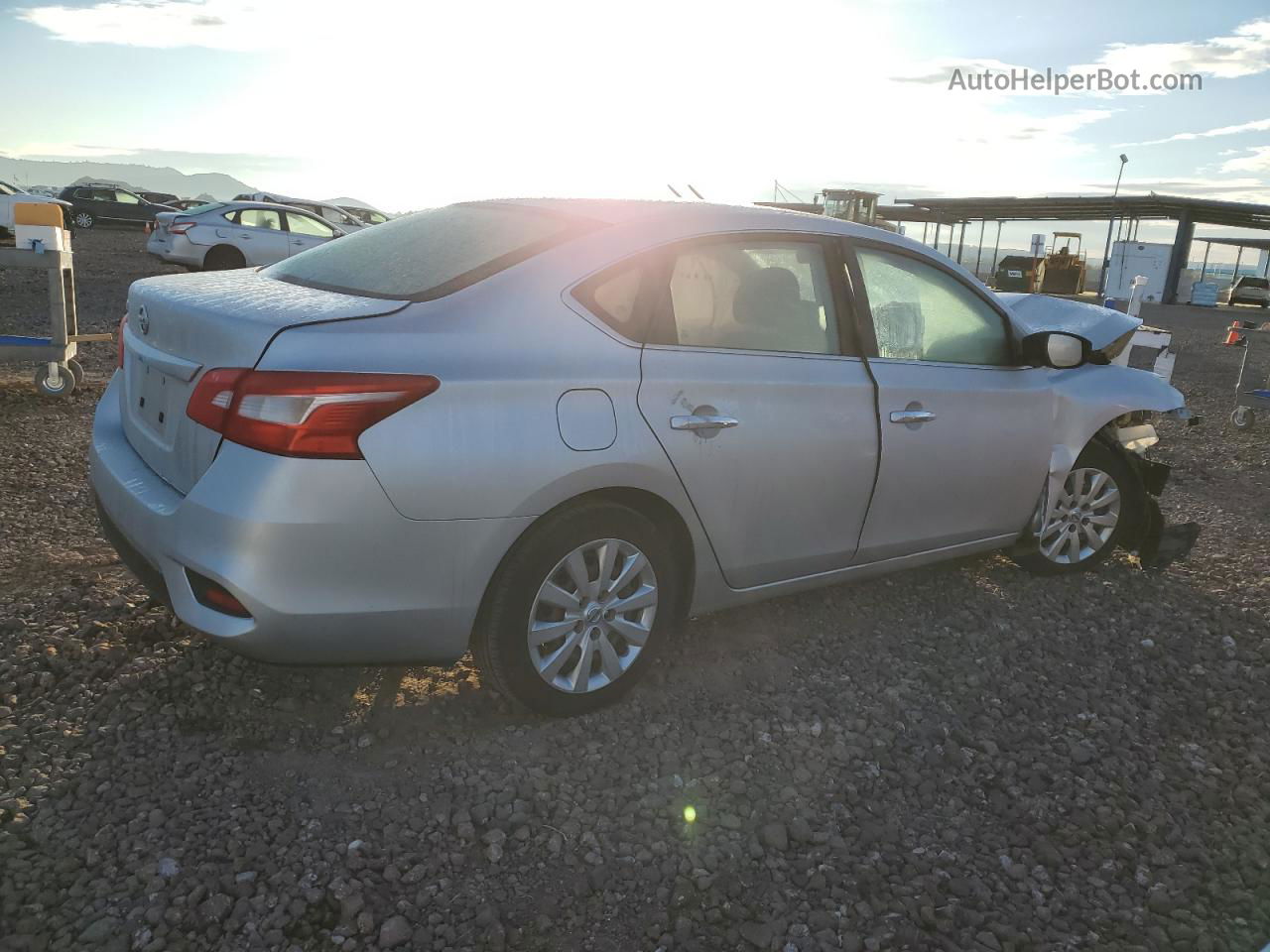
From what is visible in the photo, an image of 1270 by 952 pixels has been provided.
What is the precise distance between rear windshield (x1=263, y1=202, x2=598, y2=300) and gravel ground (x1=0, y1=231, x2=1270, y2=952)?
137 centimetres

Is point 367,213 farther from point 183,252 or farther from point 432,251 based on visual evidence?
point 432,251

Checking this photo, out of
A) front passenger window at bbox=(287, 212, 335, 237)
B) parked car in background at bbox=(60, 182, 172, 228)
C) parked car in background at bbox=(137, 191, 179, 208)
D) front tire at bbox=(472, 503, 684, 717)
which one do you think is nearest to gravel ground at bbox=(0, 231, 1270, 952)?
front tire at bbox=(472, 503, 684, 717)

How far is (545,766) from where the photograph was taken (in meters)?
2.91

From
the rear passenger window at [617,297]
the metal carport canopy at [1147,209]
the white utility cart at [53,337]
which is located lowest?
the white utility cart at [53,337]

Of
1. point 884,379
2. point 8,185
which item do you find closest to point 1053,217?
point 8,185

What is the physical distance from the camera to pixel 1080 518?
15.5 feet

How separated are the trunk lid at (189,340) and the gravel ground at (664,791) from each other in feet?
2.83

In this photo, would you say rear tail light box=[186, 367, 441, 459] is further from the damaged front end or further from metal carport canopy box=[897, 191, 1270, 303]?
metal carport canopy box=[897, 191, 1270, 303]

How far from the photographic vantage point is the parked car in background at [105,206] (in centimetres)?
3391

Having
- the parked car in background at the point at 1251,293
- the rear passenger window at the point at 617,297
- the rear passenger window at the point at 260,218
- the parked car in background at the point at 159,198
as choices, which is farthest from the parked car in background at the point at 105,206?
the parked car in background at the point at 1251,293

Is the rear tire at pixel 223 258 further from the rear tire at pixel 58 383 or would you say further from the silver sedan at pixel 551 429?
the silver sedan at pixel 551 429

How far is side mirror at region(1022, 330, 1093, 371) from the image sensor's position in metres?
4.09

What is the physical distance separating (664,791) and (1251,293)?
154ft

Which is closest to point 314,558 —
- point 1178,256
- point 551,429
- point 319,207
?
point 551,429
